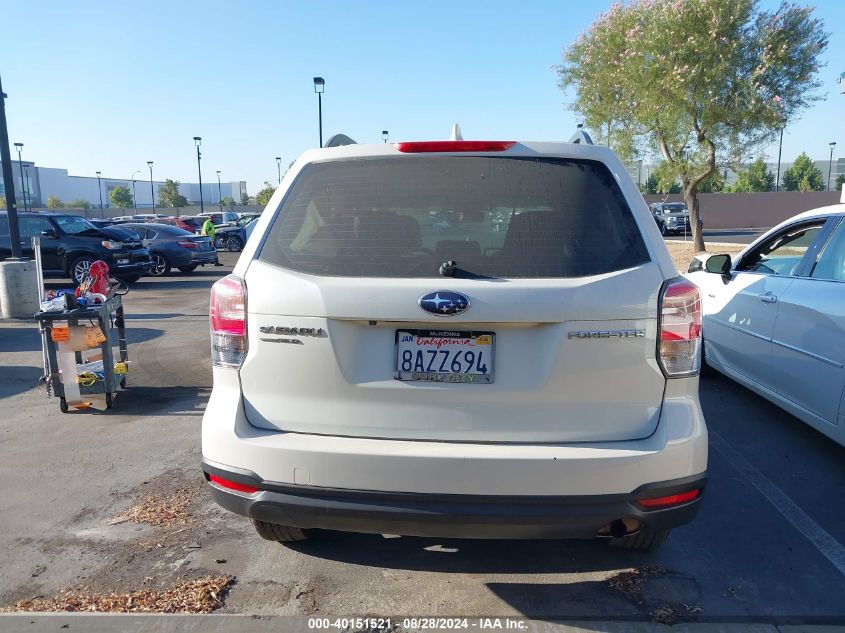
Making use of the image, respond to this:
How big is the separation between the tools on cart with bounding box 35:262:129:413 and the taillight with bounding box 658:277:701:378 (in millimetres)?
4792

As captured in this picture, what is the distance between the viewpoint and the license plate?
2562 millimetres

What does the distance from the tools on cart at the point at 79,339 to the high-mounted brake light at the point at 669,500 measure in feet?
15.8

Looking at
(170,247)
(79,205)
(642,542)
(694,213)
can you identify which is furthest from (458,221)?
(79,205)

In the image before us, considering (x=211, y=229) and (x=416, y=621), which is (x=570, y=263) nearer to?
(x=416, y=621)

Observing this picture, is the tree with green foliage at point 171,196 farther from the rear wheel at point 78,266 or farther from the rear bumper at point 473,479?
the rear bumper at point 473,479

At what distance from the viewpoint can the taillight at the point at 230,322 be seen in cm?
276

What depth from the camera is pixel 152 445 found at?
5.03 metres

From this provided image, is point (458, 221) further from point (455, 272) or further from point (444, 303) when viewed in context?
point (444, 303)

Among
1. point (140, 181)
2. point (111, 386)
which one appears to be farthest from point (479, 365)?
point (140, 181)

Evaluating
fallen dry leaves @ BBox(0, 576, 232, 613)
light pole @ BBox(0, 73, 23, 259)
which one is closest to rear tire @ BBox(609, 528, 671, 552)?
fallen dry leaves @ BBox(0, 576, 232, 613)

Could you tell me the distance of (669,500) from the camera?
8.59 feet

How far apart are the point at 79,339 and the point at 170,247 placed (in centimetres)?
1388

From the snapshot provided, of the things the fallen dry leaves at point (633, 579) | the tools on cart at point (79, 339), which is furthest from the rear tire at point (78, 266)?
the fallen dry leaves at point (633, 579)

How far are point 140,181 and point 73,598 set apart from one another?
162153 mm
